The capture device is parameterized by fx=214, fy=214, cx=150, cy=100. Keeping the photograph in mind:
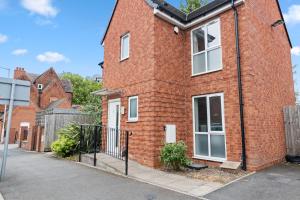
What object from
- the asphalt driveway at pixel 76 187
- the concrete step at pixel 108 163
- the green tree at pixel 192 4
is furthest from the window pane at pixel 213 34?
the green tree at pixel 192 4

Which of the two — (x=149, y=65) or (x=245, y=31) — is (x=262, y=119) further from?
(x=149, y=65)

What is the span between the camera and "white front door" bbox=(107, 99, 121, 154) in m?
9.40

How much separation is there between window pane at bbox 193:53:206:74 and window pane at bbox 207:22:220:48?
562 millimetres

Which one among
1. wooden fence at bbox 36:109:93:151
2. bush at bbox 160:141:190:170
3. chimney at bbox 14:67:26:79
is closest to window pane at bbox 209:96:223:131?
bush at bbox 160:141:190:170

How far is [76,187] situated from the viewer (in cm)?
521

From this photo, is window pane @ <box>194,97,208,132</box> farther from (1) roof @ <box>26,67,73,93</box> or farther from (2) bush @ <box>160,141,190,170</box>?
(1) roof @ <box>26,67,73,93</box>

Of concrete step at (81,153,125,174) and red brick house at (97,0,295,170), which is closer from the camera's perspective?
concrete step at (81,153,125,174)

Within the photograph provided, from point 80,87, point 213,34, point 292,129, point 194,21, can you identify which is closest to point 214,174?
point 292,129

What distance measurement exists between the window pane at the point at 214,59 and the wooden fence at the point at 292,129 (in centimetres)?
372

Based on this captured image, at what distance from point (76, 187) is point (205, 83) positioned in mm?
5734

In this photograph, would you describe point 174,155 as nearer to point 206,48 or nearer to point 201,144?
point 201,144

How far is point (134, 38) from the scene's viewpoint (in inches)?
364

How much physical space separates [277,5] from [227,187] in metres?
9.57

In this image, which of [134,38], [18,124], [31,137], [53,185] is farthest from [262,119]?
[18,124]
